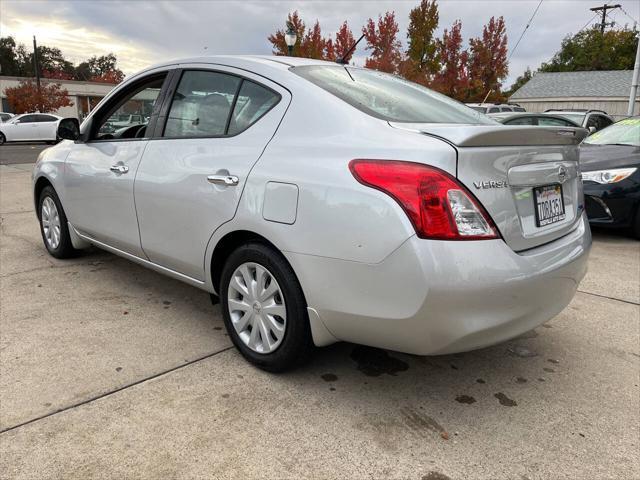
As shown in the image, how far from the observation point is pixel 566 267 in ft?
7.98

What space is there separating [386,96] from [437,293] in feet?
4.15

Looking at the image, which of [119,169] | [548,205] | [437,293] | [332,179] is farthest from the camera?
[119,169]

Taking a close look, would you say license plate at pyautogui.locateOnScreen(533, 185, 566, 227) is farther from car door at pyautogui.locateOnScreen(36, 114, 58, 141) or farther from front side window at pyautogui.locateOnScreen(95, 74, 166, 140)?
car door at pyautogui.locateOnScreen(36, 114, 58, 141)

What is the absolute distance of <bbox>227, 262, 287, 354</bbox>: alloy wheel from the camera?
257 cm

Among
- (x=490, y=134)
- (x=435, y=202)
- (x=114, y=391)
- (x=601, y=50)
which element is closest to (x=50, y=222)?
(x=114, y=391)

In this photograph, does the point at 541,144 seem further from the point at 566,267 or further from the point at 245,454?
the point at 245,454

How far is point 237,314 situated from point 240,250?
0.38 meters

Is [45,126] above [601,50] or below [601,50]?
below

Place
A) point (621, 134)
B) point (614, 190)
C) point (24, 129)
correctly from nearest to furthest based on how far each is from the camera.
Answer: point (614, 190) → point (621, 134) → point (24, 129)

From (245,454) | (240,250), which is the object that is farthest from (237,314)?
(245,454)

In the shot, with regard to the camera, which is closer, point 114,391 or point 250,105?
point 114,391

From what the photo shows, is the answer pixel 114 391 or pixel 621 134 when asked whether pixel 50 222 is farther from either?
pixel 621 134

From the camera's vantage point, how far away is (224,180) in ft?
8.82

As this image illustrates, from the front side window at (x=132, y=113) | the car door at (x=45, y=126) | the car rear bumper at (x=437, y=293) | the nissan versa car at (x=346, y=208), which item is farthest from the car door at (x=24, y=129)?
the car rear bumper at (x=437, y=293)
